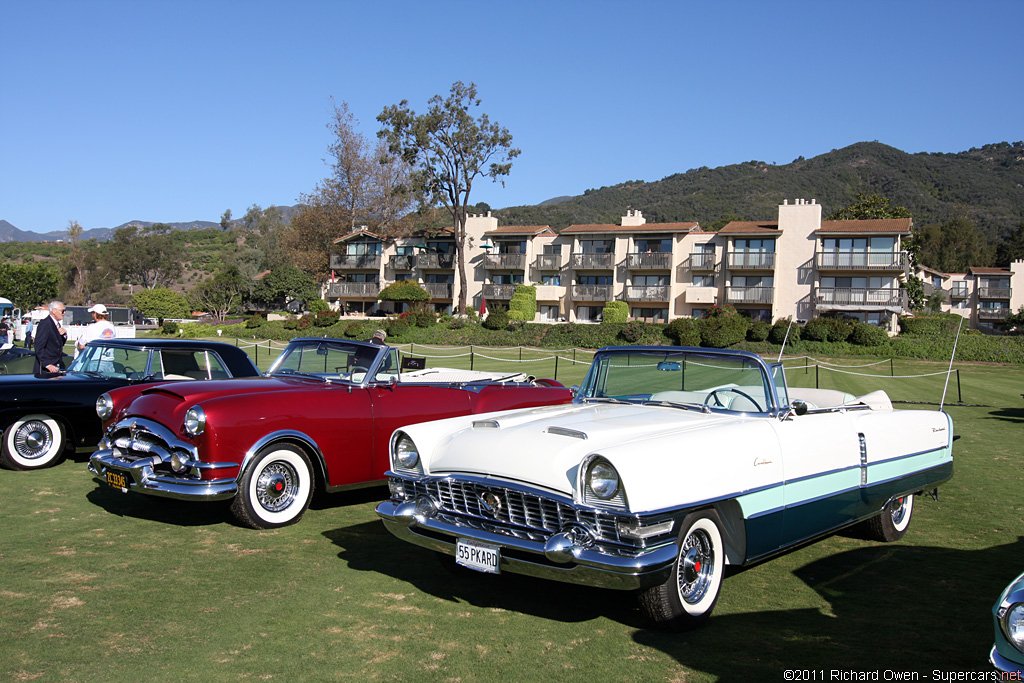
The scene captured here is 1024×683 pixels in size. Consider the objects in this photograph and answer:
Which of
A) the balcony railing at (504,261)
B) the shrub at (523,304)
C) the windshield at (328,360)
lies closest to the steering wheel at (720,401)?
the windshield at (328,360)

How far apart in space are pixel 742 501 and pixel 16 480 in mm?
8086

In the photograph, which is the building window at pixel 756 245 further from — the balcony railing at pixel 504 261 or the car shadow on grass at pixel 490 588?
the car shadow on grass at pixel 490 588

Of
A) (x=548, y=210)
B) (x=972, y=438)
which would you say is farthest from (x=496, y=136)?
(x=548, y=210)

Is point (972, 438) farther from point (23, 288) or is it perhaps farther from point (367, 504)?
point (23, 288)

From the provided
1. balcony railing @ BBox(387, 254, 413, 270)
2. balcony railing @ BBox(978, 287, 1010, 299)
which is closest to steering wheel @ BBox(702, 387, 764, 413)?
balcony railing @ BBox(387, 254, 413, 270)

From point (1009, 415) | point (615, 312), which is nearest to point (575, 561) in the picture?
point (1009, 415)

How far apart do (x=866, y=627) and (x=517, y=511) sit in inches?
92.3

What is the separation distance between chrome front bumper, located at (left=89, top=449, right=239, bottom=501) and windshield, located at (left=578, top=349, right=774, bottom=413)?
323 cm

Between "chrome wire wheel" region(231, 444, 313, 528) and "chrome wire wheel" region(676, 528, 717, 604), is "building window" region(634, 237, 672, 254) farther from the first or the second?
"chrome wire wheel" region(676, 528, 717, 604)

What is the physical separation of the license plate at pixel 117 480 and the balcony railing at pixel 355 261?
206 ft

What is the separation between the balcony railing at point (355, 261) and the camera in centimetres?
6838

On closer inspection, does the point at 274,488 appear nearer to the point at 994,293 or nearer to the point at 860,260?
the point at 860,260

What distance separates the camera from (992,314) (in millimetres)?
75312

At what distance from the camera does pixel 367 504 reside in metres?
8.01
